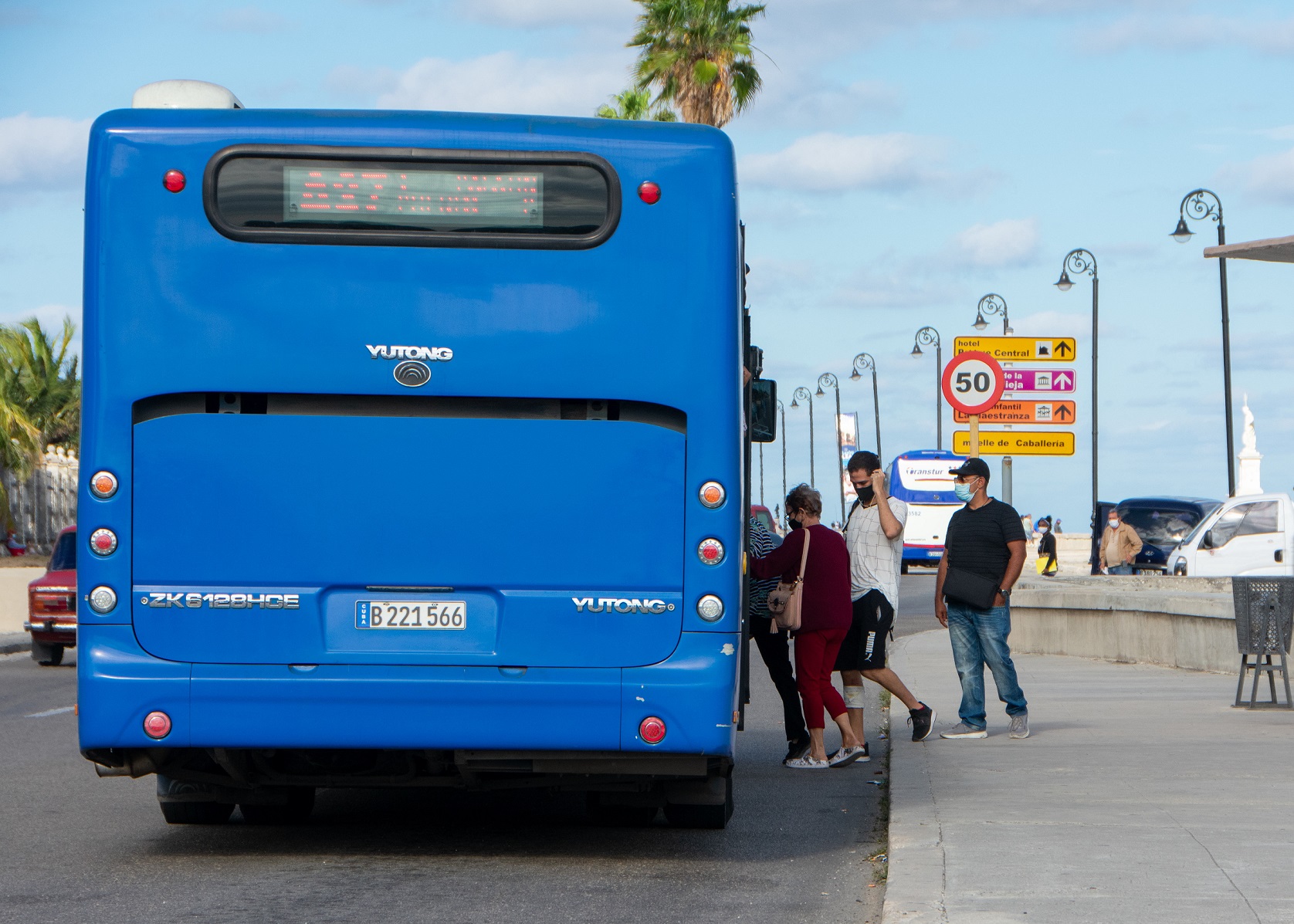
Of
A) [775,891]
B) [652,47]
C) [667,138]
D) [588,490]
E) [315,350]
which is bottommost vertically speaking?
[775,891]

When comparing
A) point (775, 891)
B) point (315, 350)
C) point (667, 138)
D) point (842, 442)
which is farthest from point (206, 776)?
point (842, 442)

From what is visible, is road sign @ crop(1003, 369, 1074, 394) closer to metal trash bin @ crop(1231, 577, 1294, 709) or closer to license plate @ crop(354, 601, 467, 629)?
metal trash bin @ crop(1231, 577, 1294, 709)

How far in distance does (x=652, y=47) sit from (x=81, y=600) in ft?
106

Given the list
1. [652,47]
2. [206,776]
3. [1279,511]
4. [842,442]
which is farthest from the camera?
[842,442]

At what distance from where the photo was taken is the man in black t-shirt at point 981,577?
462 inches

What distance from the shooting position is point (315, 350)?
7125mm

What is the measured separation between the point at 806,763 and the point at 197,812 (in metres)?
4.18

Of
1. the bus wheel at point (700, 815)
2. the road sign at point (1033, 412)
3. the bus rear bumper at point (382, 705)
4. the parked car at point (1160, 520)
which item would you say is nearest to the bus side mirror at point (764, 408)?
the bus wheel at point (700, 815)

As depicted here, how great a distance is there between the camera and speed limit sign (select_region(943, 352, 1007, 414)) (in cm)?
1596

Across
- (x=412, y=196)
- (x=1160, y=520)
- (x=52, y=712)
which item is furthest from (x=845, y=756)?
(x=1160, y=520)

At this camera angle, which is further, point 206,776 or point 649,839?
point 649,839

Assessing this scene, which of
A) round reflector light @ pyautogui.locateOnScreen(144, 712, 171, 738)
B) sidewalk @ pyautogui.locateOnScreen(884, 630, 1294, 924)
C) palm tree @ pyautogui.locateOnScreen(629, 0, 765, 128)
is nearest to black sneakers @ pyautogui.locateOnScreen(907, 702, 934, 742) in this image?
sidewalk @ pyautogui.locateOnScreen(884, 630, 1294, 924)

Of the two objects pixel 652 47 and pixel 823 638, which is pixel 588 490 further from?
pixel 652 47

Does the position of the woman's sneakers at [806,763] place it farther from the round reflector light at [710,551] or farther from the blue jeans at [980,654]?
the round reflector light at [710,551]
